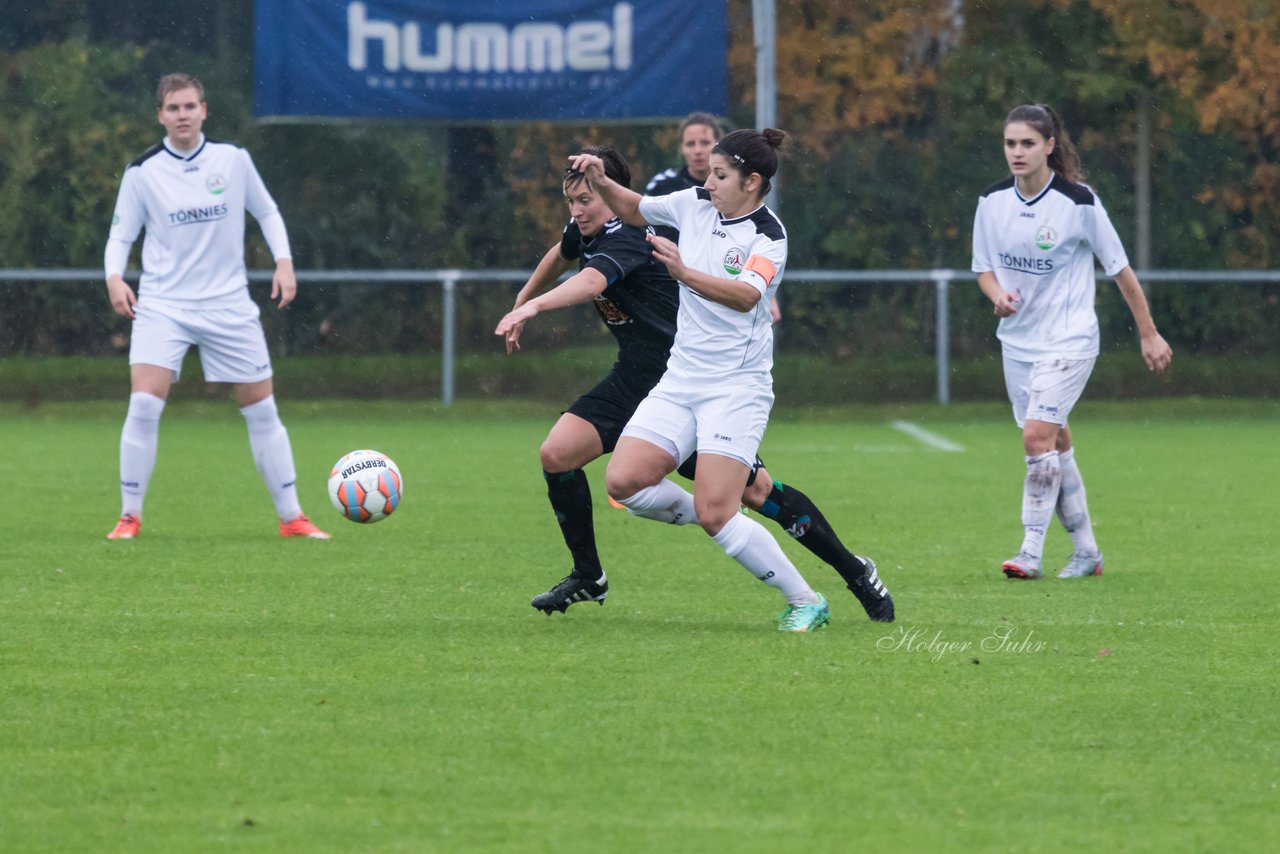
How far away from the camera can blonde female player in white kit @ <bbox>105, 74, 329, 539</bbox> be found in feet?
29.9

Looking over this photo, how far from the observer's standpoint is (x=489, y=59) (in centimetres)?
1847

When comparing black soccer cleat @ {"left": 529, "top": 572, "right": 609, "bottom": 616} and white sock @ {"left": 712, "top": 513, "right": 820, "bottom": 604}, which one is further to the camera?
black soccer cleat @ {"left": 529, "top": 572, "right": 609, "bottom": 616}

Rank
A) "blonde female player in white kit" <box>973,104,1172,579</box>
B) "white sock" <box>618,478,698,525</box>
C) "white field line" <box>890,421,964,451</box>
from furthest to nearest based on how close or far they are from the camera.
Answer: "white field line" <box>890,421,964,451</box> < "blonde female player in white kit" <box>973,104,1172,579</box> < "white sock" <box>618,478,698,525</box>

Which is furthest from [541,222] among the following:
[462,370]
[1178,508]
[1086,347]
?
[1086,347]

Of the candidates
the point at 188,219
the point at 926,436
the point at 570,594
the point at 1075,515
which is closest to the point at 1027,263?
the point at 1075,515

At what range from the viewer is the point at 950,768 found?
4.51 metres

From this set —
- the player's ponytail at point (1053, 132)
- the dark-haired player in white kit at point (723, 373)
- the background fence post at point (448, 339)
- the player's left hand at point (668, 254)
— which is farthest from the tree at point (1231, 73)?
the player's left hand at point (668, 254)

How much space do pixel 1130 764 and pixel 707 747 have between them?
98 cm

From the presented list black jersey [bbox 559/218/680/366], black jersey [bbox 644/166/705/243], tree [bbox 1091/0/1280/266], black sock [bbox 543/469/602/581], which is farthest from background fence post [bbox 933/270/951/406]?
black sock [bbox 543/469/602/581]

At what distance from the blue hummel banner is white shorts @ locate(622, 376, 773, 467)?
12040 mm

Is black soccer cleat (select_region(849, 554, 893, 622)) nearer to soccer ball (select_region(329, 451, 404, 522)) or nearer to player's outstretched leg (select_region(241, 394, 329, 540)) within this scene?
soccer ball (select_region(329, 451, 404, 522))

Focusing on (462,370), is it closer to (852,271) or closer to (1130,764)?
(852,271)

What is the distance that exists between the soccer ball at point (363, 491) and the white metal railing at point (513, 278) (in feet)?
32.9

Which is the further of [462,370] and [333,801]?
[462,370]
